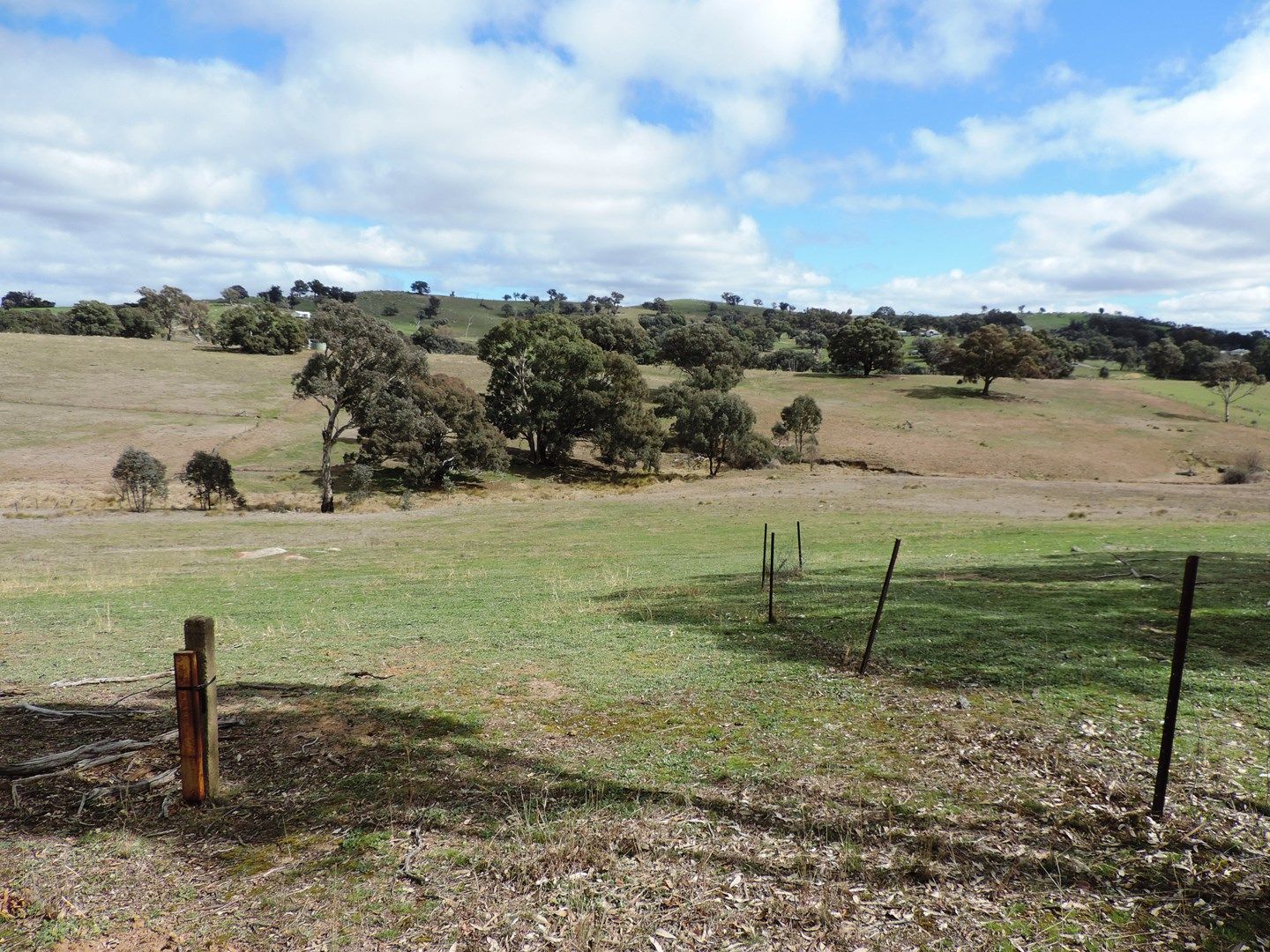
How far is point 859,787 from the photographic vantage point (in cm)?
646

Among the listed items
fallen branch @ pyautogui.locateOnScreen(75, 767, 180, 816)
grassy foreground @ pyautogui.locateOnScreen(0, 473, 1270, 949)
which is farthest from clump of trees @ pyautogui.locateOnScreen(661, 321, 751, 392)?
fallen branch @ pyautogui.locateOnScreen(75, 767, 180, 816)

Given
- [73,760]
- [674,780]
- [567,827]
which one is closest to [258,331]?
[73,760]

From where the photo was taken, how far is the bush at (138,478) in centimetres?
4219

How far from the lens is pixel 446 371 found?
306 ft

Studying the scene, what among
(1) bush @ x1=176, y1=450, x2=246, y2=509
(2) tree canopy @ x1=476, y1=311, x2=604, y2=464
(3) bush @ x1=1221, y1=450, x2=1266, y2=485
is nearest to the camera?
(1) bush @ x1=176, y1=450, x2=246, y2=509

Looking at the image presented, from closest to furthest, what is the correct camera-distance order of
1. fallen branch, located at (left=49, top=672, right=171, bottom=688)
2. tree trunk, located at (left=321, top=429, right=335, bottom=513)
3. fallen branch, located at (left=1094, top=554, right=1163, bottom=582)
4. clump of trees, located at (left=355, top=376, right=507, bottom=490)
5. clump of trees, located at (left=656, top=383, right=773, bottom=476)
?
fallen branch, located at (left=49, top=672, right=171, bottom=688) < fallen branch, located at (left=1094, top=554, right=1163, bottom=582) < tree trunk, located at (left=321, top=429, right=335, bottom=513) < clump of trees, located at (left=355, top=376, right=507, bottom=490) < clump of trees, located at (left=656, top=383, right=773, bottom=476)

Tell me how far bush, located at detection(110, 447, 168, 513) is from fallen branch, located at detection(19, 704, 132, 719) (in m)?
40.1

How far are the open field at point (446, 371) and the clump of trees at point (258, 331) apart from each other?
473 cm

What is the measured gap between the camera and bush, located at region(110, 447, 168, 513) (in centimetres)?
4219

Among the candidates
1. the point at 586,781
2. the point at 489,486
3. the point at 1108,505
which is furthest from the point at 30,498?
the point at 1108,505

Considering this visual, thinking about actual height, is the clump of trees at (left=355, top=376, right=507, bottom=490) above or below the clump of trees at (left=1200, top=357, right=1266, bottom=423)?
below

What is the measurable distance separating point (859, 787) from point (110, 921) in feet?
19.2

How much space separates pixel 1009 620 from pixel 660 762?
845 centimetres

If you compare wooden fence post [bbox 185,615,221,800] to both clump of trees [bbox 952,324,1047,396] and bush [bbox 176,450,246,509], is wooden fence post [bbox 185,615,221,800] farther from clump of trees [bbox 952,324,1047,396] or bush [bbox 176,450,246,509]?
clump of trees [bbox 952,324,1047,396]
